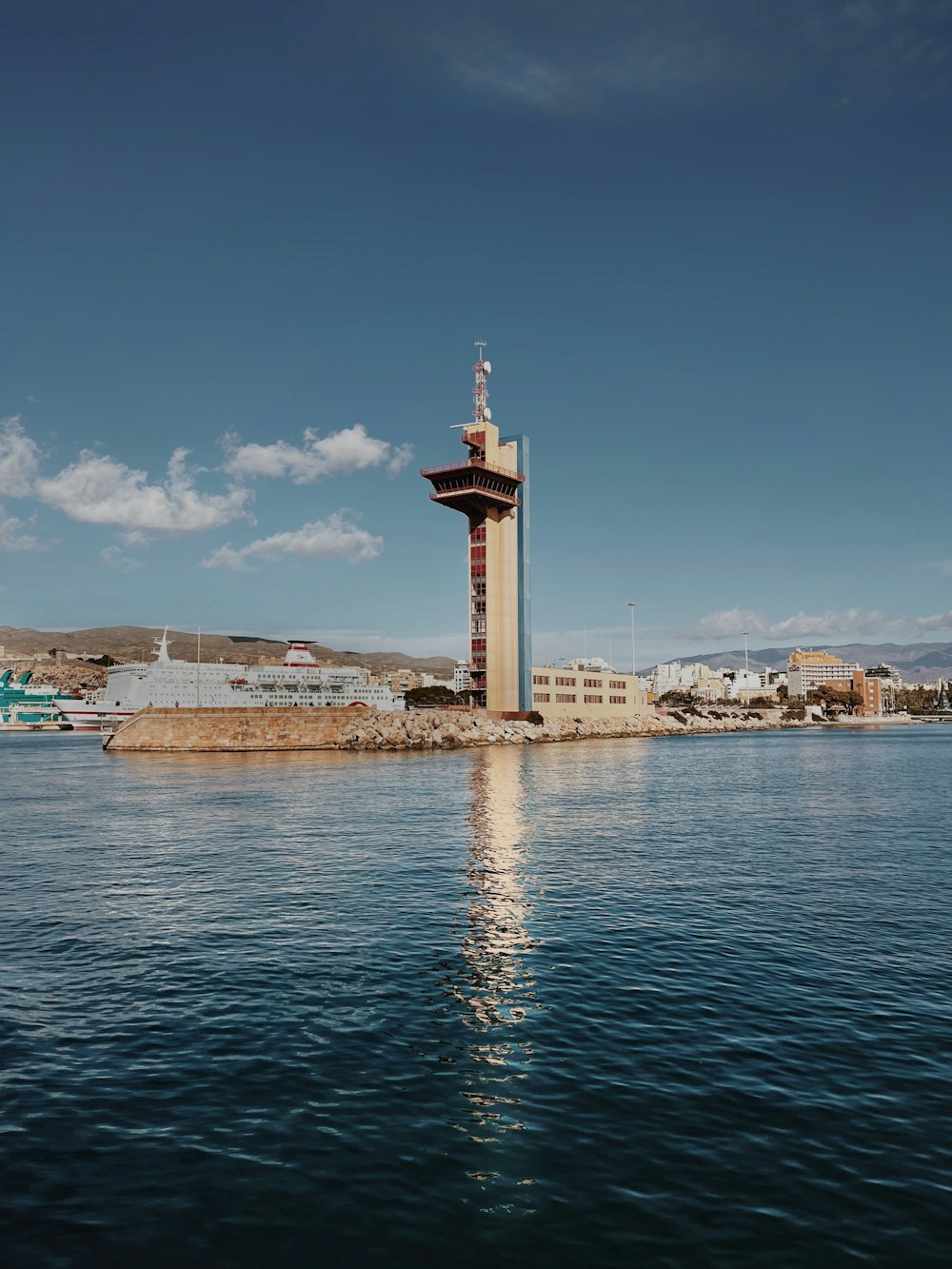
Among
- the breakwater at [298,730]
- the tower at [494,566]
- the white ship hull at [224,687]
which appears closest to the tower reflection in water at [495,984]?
the breakwater at [298,730]

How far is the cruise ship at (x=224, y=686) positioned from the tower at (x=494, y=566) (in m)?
27.3

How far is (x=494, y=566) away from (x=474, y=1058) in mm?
137793

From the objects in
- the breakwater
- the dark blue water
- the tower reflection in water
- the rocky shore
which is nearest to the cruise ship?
the breakwater

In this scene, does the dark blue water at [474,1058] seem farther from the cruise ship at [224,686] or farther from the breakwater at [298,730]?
the cruise ship at [224,686]

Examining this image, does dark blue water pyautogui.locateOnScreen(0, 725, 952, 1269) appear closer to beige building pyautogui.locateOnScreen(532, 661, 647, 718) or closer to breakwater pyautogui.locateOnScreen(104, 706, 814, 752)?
breakwater pyautogui.locateOnScreen(104, 706, 814, 752)

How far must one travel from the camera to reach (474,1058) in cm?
1538

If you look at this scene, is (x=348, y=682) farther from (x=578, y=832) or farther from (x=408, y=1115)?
(x=408, y=1115)

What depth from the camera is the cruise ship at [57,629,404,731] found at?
524ft

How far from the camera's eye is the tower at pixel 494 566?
5930 inches

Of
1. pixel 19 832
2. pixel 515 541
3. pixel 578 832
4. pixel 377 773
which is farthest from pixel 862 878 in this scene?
pixel 515 541

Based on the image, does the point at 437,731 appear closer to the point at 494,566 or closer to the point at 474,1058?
the point at 494,566

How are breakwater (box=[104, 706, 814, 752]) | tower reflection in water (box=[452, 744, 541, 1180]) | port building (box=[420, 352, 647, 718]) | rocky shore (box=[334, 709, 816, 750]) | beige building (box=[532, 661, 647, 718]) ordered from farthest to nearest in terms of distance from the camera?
beige building (box=[532, 661, 647, 718]) < port building (box=[420, 352, 647, 718]) < rocky shore (box=[334, 709, 816, 750]) < breakwater (box=[104, 706, 814, 752]) < tower reflection in water (box=[452, 744, 541, 1180])

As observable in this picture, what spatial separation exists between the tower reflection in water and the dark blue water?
92mm

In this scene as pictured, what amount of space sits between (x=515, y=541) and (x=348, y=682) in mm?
56041
